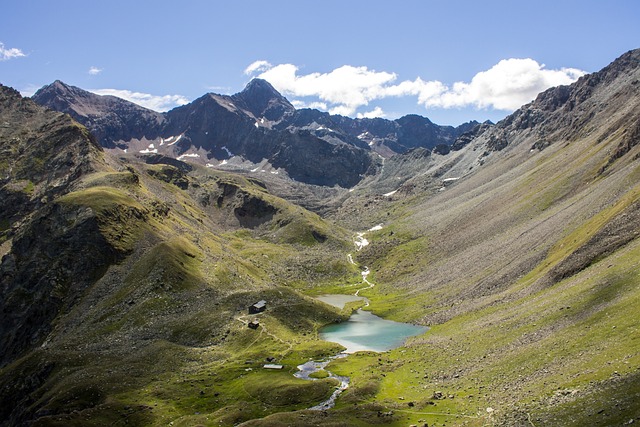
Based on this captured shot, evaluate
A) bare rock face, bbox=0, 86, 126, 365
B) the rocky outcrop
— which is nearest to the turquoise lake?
the rocky outcrop

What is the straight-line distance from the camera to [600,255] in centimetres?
9481

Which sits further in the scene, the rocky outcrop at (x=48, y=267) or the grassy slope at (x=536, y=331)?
the rocky outcrop at (x=48, y=267)

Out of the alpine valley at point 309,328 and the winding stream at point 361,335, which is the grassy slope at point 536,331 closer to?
the alpine valley at point 309,328

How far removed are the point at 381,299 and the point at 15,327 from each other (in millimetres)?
113408

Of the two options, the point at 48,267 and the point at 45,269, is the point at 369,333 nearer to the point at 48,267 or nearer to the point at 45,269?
the point at 48,267

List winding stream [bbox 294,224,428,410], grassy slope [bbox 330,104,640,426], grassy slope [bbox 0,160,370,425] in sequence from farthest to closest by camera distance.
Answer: winding stream [bbox 294,224,428,410] → grassy slope [bbox 0,160,370,425] → grassy slope [bbox 330,104,640,426]

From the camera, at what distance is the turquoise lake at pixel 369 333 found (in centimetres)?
11625

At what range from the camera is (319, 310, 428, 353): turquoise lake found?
116250 mm

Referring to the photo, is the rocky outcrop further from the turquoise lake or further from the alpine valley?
the turquoise lake

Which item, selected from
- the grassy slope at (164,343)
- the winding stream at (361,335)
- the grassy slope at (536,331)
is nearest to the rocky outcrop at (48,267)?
the grassy slope at (164,343)

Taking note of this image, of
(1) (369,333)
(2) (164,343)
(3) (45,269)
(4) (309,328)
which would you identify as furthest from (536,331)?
(3) (45,269)

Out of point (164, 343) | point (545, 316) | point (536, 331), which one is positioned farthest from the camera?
Result: point (164, 343)

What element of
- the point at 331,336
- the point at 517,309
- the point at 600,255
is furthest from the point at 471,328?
the point at 331,336

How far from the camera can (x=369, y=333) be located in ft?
428
